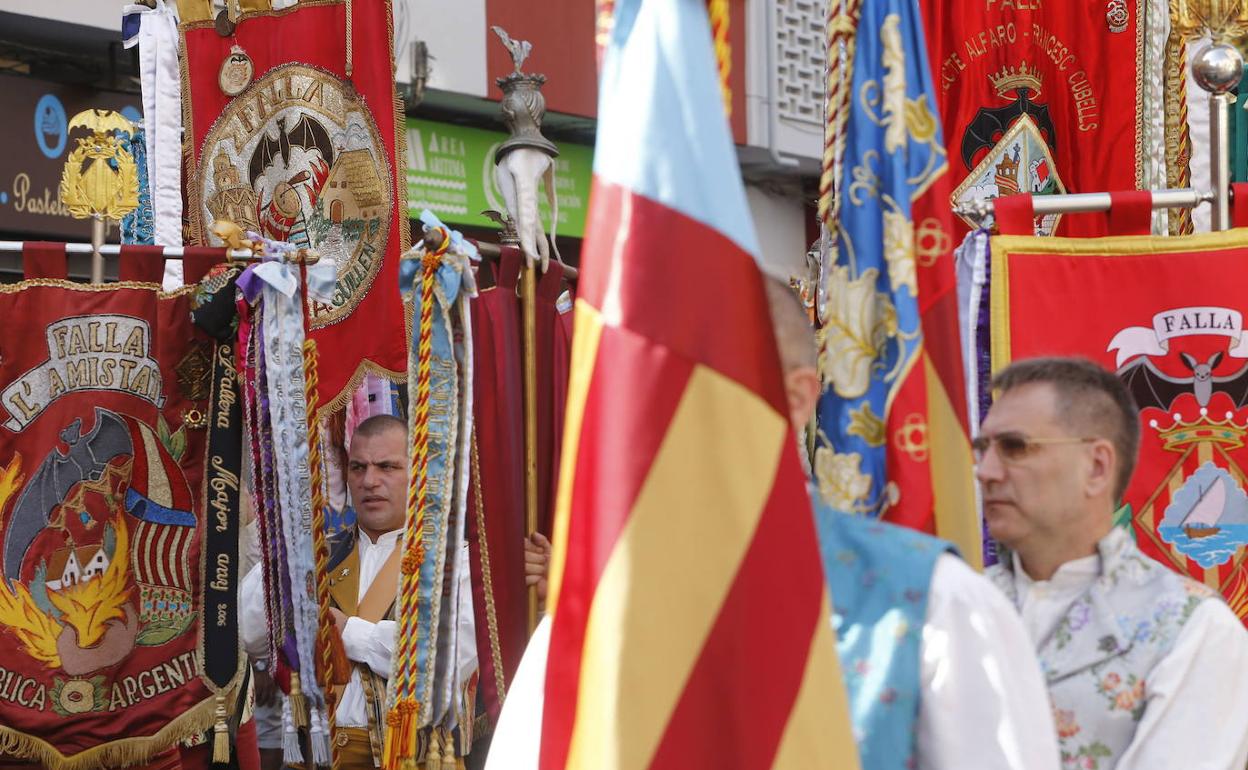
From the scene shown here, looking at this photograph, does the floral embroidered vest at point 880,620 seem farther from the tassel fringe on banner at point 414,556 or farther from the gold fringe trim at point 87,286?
the gold fringe trim at point 87,286

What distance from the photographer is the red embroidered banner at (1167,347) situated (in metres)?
3.94

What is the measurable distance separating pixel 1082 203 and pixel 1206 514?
822 mm

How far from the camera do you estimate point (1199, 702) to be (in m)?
2.63

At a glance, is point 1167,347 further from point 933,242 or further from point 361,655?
point 361,655

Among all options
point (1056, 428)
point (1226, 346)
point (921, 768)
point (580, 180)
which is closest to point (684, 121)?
point (921, 768)

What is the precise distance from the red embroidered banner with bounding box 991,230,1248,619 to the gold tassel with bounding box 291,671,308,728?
201 centimetres

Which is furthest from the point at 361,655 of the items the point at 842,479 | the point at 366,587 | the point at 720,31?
the point at 720,31

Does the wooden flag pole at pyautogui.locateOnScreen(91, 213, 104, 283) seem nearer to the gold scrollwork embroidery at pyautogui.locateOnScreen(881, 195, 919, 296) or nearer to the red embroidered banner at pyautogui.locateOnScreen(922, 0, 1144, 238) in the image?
the gold scrollwork embroidery at pyautogui.locateOnScreen(881, 195, 919, 296)

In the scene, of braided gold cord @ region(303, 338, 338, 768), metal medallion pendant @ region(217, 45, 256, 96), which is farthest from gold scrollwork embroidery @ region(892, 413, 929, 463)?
metal medallion pendant @ region(217, 45, 256, 96)

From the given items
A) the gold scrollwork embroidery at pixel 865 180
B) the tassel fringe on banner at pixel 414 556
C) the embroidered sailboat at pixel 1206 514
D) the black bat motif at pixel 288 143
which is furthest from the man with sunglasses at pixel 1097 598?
the black bat motif at pixel 288 143

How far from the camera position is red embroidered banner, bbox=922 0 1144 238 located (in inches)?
202

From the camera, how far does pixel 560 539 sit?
1964 millimetres

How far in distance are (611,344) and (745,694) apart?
44cm

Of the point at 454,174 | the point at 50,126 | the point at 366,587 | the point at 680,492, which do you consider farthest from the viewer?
the point at 454,174
